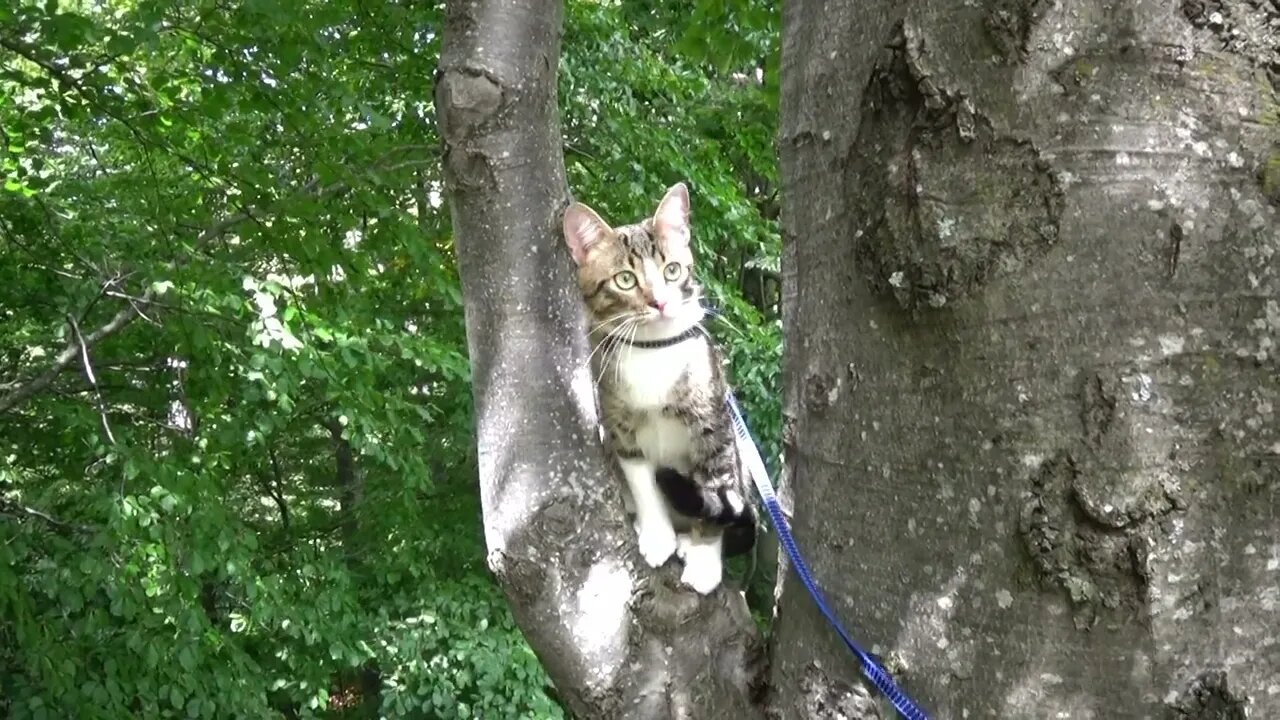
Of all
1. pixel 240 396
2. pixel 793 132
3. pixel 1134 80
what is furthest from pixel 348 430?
pixel 1134 80

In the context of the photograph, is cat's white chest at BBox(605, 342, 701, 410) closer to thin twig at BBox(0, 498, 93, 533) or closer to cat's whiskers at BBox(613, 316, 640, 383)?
cat's whiskers at BBox(613, 316, 640, 383)

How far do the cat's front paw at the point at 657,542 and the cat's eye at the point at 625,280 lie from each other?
64 cm

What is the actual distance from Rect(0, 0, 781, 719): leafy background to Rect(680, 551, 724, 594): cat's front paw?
4.75ft

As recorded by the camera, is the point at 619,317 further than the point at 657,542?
Yes

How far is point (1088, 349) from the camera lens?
843mm

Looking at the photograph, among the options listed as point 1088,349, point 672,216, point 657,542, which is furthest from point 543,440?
point 672,216

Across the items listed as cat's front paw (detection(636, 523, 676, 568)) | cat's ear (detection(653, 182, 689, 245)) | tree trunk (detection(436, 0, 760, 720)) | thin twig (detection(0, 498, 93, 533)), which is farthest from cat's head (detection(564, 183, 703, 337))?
thin twig (detection(0, 498, 93, 533))

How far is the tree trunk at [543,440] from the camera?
1.19 m

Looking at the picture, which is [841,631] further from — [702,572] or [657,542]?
[657,542]

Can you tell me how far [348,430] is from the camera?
11.5 ft

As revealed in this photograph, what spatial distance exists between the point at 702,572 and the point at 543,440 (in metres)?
0.37

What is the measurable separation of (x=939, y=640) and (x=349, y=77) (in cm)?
411

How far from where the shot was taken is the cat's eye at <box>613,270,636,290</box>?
2303mm

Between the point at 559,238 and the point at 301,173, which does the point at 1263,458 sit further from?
the point at 301,173
